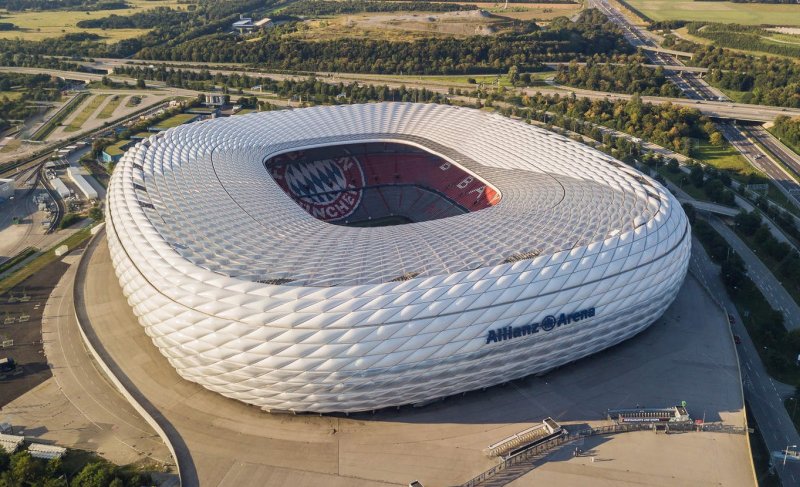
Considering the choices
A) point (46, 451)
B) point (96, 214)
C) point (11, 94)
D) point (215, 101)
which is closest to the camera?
point (46, 451)

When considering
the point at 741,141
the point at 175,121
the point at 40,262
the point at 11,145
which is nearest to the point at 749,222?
the point at 741,141

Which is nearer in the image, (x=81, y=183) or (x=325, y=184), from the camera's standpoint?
(x=325, y=184)

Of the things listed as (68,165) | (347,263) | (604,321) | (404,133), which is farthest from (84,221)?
(604,321)

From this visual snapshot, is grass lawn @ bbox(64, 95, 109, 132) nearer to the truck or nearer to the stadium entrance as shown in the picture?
the stadium entrance

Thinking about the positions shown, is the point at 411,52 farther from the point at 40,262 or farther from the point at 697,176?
the point at 40,262

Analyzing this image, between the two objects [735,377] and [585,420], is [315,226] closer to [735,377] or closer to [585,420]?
[585,420]

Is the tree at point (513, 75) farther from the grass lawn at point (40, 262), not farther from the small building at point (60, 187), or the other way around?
the grass lawn at point (40, 262)
